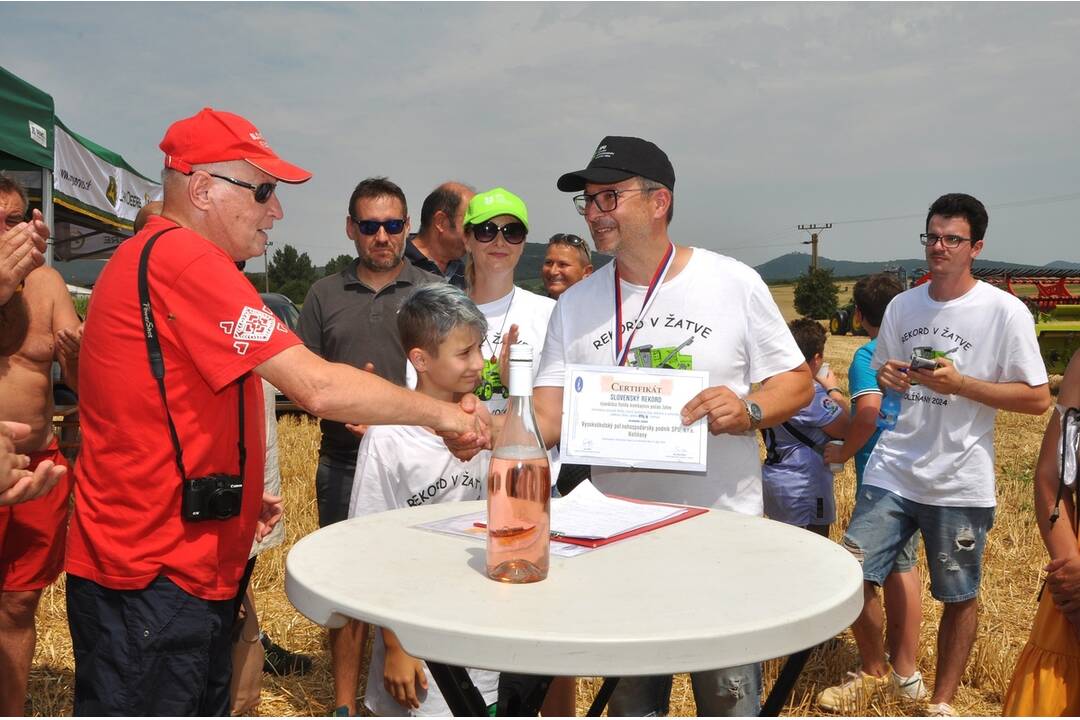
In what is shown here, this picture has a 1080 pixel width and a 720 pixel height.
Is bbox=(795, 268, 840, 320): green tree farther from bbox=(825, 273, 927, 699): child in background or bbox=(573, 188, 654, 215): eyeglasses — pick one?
bbox=(573, 188, 654, 215): eyeglasses

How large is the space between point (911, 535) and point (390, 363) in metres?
2.83

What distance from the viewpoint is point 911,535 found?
4480 millimetres

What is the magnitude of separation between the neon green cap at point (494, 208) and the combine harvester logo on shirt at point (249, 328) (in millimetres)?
1971

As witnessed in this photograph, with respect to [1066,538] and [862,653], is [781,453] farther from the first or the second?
[1066,538]

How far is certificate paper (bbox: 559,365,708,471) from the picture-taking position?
2.76 m

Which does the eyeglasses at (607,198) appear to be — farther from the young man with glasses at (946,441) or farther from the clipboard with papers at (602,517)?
the young man with glasses at (946,441)

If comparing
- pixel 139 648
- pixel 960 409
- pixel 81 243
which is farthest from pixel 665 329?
pixel 81 243

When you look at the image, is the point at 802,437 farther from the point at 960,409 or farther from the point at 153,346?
the point at 153,346

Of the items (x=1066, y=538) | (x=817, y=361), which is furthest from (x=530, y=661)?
(x=817, y=361)

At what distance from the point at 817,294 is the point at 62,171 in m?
68.2

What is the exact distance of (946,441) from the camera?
424cm

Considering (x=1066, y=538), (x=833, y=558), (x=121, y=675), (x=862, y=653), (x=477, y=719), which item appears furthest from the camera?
(x=862, y=653)

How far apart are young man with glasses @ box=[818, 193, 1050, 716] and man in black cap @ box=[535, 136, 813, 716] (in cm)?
Result: 145

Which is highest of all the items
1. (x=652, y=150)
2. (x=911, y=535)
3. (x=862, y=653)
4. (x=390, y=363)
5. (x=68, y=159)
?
(x=68, y=159)
